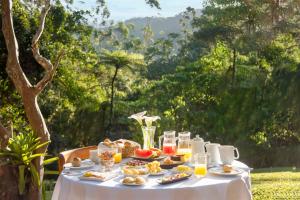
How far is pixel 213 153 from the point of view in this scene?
307 cm

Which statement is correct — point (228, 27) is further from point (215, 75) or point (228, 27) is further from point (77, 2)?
point (77, 2)

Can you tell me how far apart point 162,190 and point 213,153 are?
740mm

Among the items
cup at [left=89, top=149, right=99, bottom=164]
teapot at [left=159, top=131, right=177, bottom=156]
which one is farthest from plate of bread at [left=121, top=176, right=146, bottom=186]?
teapot at [left=159, top=131, right=177, bottom=156]

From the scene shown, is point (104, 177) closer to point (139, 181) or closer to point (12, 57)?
point (139, 181)

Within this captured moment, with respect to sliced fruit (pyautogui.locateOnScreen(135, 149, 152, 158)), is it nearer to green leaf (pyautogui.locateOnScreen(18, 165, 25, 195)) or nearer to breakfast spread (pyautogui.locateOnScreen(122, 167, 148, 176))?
breakfast spread (pyautogui.locateOnScreen(122, 167, 148, 176))

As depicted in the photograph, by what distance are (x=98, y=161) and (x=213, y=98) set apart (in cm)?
1125

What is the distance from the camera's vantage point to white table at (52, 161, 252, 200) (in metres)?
2.44

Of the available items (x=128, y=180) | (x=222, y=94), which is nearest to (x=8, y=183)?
(x=128, y=180)

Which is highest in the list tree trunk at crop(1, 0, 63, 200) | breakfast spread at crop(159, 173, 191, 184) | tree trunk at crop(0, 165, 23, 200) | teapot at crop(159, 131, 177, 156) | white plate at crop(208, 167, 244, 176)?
tree trunk at crop(1, 0, 63, 200)

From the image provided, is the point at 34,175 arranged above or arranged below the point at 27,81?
below

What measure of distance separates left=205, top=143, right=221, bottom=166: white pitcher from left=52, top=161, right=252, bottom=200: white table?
30 centimetres

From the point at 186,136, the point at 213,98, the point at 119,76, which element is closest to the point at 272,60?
Answer: the point at 213,98

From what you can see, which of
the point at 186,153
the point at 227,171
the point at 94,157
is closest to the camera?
the point at 227,171

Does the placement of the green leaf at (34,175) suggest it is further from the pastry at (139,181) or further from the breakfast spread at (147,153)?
the pastry at (139,181)
